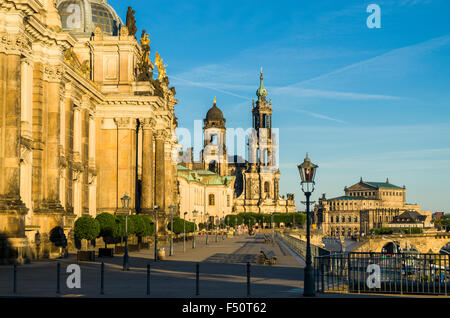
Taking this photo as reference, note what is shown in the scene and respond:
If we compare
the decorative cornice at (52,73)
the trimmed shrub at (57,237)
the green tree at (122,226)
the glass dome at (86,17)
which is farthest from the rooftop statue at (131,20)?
the trimmed shrub at (57,237)

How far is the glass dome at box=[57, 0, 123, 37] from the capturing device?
2776 inches

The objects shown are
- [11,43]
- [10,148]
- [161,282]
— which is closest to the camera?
[161,282]

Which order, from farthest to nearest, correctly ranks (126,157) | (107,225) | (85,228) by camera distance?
(126,157) → (107,225) → (85,228)

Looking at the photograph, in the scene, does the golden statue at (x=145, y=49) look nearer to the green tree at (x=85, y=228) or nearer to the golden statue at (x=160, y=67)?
the golden statue at (x=160, y=67)

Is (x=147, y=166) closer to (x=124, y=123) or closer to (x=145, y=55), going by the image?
(x=124, y=123)

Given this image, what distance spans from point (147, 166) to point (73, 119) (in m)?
13.1

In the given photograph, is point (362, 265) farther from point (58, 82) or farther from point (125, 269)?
point (58, 82)

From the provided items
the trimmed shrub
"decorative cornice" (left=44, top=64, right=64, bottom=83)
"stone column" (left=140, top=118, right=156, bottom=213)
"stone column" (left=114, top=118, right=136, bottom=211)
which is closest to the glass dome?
"stone column" (left=114, top=118, right=136, bottom=211)
